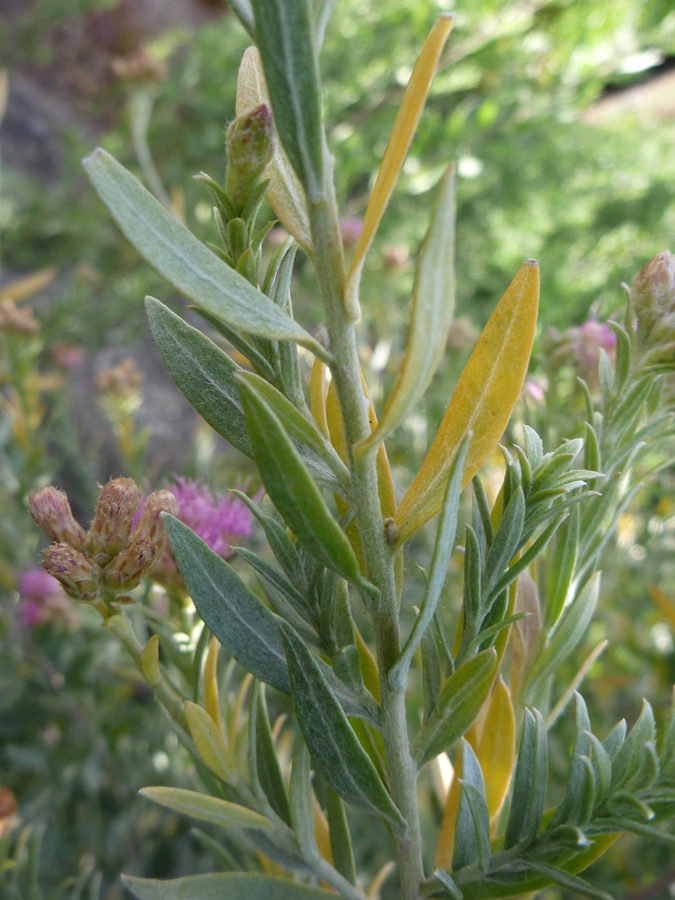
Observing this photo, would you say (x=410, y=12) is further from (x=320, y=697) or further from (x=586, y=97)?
(x=320, y=697)

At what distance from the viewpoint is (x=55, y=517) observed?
1.09 ft

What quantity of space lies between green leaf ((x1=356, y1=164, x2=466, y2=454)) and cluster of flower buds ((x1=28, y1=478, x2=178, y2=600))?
0.15 m

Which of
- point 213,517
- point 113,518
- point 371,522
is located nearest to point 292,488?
point 371,522

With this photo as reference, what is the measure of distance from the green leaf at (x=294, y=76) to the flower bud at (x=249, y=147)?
0.09 feet

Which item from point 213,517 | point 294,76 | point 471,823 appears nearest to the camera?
point 294,76

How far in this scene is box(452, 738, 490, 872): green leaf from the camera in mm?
259

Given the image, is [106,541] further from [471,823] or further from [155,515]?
[471,823]

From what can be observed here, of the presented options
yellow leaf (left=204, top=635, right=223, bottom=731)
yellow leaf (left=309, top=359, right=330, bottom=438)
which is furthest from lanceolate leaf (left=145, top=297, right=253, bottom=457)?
yellow leaf (left=204, top=635, right=223, bottom=731)

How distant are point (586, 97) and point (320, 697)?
1730 mm

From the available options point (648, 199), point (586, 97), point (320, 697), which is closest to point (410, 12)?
point (586, 97)

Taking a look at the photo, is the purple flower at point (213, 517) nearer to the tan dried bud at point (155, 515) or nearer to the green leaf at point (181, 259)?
the tan dried bud at point (155, 515)

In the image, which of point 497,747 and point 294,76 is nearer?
point 294,76

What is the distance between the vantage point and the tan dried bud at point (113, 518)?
0.31 m

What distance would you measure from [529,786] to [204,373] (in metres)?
0.21
